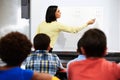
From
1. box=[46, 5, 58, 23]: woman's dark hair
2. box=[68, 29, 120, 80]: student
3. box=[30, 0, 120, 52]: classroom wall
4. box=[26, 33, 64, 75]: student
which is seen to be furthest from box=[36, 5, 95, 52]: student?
box=[68, 29, 120, 80]: student

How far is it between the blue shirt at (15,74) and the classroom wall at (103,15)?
115 inches

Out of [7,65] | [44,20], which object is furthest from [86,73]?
[44,20]

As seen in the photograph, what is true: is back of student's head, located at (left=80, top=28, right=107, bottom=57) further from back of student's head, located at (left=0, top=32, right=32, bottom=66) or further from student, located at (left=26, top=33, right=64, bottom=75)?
student, located at (left=26, top=33, right=64, bottom=75)

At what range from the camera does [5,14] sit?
4453 mm

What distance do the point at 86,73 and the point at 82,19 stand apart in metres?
2.88

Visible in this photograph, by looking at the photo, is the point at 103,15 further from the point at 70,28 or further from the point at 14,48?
the point at 14,48

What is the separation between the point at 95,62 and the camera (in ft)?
4.91

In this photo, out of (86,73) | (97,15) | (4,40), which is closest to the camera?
(4,40)

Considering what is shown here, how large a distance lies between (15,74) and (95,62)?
1.43ft

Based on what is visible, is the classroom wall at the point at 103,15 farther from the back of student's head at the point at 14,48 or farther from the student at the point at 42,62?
the back of student's head at the point at 14,48

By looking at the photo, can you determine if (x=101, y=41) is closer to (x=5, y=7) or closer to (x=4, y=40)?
(x=4, y=40)

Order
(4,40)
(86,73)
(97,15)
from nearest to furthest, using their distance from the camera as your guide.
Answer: (4,40), (86,73), (97,15)

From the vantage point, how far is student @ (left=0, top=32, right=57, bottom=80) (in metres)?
1.39

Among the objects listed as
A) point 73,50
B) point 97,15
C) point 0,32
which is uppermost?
point 97,15
